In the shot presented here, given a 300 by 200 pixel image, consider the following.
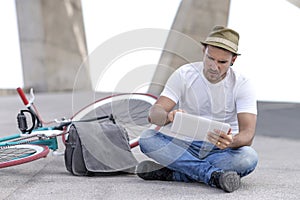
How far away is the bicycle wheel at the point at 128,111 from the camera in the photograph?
3.50 metres

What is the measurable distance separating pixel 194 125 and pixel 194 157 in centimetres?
36

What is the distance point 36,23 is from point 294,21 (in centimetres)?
868

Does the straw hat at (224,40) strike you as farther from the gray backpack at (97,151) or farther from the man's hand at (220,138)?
the gray backpack at (97,151)

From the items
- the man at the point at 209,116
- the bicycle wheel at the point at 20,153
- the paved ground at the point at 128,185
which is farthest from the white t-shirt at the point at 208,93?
the bicycle wheel at the point at 20,153

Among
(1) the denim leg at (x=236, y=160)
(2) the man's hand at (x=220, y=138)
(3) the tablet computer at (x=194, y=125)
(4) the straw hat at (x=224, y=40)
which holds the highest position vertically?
(4) the straw hat at (x=224, y=40)

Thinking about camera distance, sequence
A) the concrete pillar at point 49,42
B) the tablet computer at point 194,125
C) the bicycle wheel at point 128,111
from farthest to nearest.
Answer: the concrete pillar at point 49,42 < the bicycle wheel at point 128,111 < the tablet computer at point 194,125

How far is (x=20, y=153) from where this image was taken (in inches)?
122

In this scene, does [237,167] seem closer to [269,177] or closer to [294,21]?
[269,177]

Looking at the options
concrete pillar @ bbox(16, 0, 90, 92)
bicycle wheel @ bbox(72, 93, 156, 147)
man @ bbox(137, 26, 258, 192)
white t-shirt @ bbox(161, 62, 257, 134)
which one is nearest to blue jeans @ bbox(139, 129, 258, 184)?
man @ bbox(137, 26, 258, 192)

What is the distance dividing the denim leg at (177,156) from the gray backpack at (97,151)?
0.22 m

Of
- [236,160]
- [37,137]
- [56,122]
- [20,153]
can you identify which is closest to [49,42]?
[56,122]

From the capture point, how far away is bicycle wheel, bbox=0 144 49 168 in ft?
9.62

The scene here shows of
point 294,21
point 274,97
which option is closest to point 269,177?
point 274,97

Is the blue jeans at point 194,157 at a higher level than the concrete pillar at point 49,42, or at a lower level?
lower
